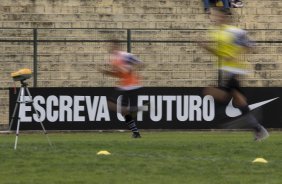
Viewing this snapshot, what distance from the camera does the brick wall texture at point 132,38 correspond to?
29062 mm

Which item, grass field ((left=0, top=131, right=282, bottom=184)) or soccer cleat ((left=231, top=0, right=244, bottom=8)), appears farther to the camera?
soccer cleat ((left=231, top=0, right=244, bottom=8))

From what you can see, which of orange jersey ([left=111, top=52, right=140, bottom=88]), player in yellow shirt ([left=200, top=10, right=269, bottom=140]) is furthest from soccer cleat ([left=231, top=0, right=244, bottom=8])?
player in yellow shirt ([left=200, top=10, right=269, bottom=140])

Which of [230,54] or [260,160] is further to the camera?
A: [230,54]

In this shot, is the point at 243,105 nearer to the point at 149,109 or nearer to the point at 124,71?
the point at 124,71

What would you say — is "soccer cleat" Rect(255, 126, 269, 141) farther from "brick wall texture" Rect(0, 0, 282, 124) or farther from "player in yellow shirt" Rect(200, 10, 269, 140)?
"brick wall texture" Rect(0, 0, 282, 124)

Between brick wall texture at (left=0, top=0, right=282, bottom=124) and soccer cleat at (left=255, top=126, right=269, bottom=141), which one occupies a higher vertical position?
brick wall texture at (left=0, top=0, right=282, bottom=124)

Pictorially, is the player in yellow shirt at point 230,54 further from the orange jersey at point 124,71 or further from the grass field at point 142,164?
the orange jersey at point 124,71

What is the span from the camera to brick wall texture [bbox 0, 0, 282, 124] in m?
29.1

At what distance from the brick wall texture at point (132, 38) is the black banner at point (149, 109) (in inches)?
53.1

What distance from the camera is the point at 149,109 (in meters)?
26.7

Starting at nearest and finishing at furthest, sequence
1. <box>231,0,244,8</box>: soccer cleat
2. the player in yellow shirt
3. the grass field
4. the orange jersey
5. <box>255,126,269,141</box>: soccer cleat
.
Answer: the grass field < the player in yellow shirt < <box>255,126,269,141</box>: soccer cleat < the orange jersey < <box>231,0,244,8</box>: soccer cleat

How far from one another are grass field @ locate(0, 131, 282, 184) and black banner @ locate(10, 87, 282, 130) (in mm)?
8459

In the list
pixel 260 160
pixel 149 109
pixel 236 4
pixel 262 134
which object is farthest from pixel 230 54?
pixel 236 4

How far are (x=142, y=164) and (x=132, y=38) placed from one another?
15.7m
